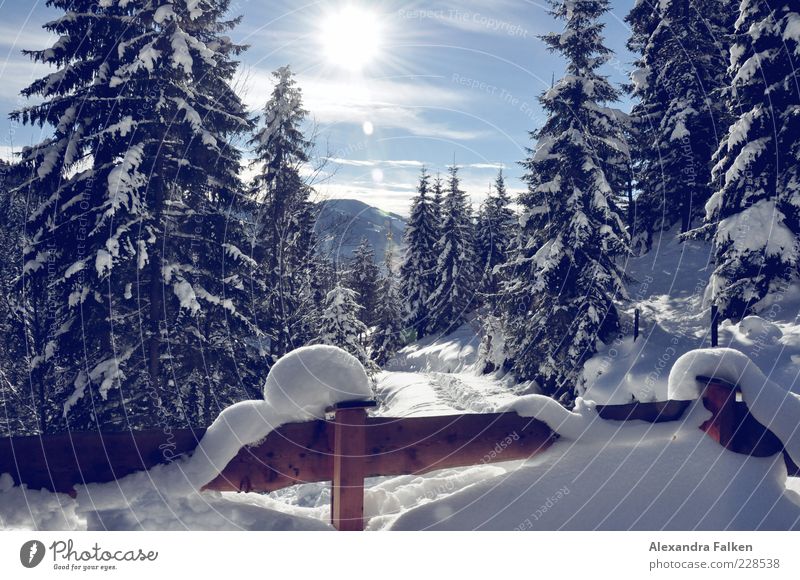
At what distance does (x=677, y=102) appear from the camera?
24.2 m

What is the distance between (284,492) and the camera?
37.9ft

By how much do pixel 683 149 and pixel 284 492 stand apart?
22419mm

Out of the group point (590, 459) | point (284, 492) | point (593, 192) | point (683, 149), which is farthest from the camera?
point (683, 149)

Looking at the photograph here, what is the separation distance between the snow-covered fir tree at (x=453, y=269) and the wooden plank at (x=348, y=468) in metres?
37.2

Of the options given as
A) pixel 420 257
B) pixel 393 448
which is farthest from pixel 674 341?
pixel 420 257

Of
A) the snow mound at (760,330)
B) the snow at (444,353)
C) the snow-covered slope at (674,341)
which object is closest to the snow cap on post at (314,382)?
the snow-covered slope at (674,341)

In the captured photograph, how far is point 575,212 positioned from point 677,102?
36.9 ft

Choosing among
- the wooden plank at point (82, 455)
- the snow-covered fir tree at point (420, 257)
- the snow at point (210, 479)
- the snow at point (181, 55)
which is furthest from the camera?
the snow-covered fir tree at point (420, 257)

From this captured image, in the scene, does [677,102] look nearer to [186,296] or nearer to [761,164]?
[761,164]

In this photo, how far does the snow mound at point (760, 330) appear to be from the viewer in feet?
47.2

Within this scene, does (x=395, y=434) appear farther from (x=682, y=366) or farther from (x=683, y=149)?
(x=683, y=149)

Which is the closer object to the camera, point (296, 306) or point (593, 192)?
point (593, 192)

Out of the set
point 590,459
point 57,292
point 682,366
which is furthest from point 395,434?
point 57,292

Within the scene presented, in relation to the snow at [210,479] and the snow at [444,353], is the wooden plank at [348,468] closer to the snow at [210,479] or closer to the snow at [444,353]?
the snow at [210,479]
